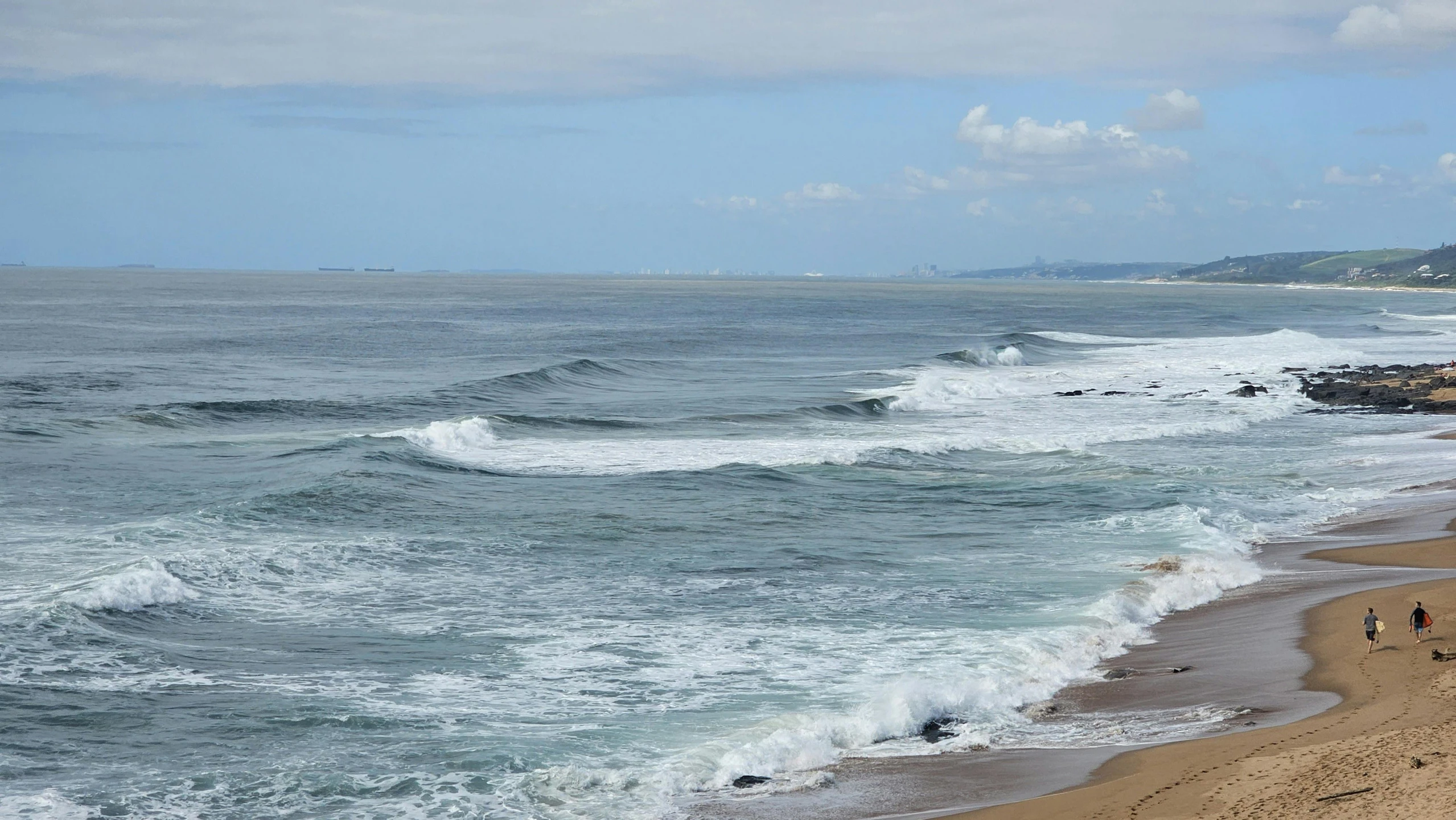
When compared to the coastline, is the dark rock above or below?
below

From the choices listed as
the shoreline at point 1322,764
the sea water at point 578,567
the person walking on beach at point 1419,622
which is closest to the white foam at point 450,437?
the sea water at point 578,567

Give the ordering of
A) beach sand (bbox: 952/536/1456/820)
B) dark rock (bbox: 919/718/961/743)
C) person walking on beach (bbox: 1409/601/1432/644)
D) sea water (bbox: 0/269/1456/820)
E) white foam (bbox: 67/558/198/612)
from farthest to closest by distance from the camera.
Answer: white foam (bbox: 67/558/198/612) → person walking on beach (bbox: 1409/601/1432/644) → dark rock (bbox: 919/718/961/743) → sea water (bbox: 0/269/1456/820) → beach sand (bbox: 952/536/1456/820)

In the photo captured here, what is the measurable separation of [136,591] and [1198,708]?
46.5ft

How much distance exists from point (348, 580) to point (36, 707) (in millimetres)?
6028

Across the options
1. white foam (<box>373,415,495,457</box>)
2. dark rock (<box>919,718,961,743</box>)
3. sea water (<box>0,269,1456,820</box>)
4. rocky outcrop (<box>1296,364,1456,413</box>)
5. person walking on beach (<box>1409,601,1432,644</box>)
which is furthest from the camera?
rocky outcrop (<box>1296,364,1456,413</box>)

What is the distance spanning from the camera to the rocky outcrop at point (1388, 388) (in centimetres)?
4453

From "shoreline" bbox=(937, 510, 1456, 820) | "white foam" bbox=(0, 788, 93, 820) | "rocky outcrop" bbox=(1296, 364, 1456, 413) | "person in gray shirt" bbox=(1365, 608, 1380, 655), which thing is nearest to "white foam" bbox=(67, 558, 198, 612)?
"white foam" bbox=(0, 788, 93, 820)

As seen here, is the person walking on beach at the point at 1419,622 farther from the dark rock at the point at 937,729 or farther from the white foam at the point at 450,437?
the white foam at the point at 450,437

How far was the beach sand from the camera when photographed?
10.1 m

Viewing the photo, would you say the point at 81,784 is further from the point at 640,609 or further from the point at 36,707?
the point at 640,609

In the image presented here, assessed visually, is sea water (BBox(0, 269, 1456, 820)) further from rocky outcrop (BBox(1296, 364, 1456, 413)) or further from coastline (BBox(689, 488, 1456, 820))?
rocky outcrop (BBox(1296, 364, 1456, 413))

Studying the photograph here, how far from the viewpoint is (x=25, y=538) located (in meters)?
20.8

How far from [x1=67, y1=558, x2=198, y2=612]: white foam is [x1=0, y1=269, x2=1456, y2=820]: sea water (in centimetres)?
5

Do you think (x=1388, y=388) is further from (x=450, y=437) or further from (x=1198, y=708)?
(x=1198, y=708)
